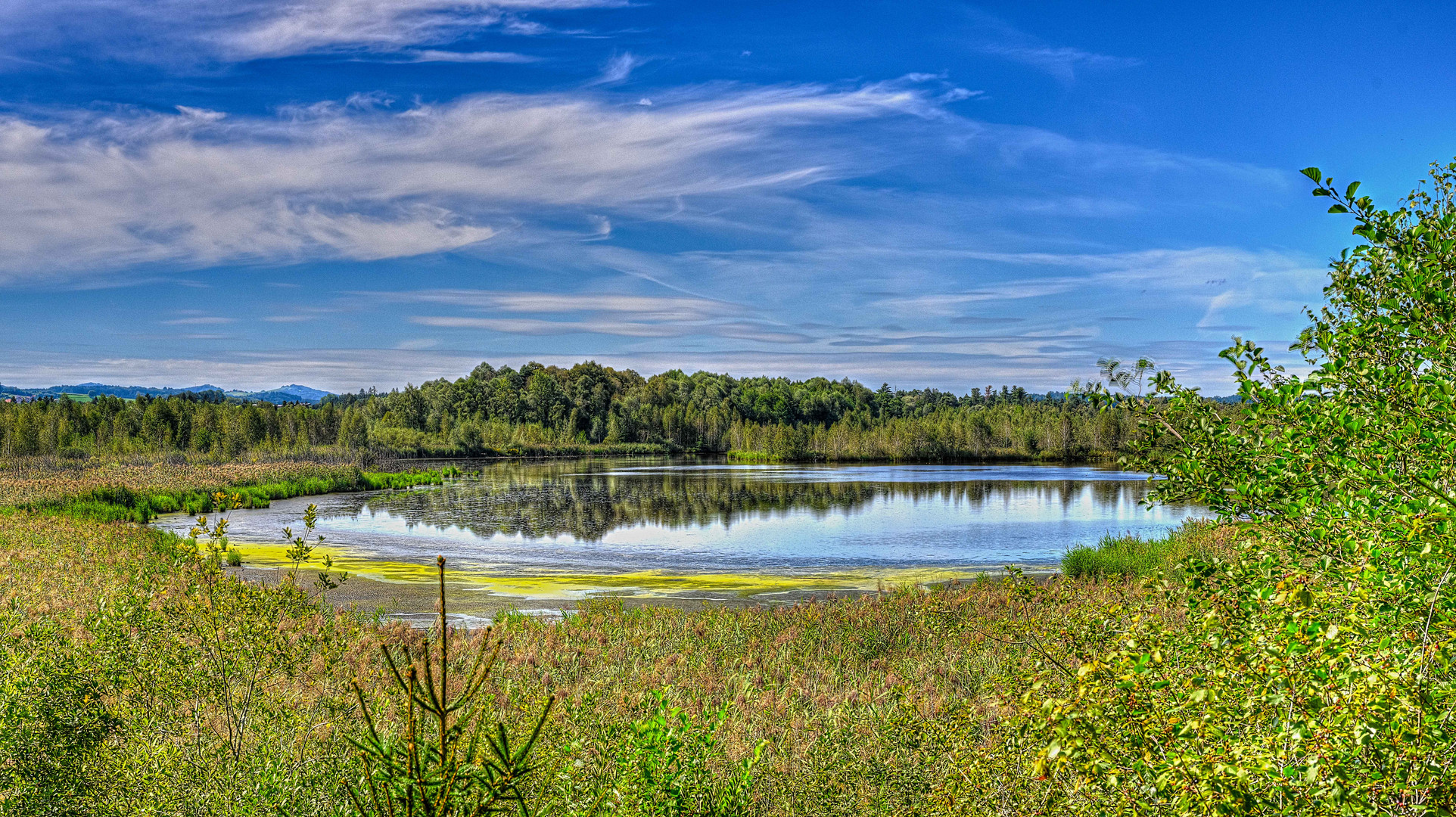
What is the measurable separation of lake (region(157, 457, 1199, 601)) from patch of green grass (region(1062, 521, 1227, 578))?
212 cm

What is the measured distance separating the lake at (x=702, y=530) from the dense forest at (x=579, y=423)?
26.0m

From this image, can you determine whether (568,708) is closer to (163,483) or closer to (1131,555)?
(1131,555)

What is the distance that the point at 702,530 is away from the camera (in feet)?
99.9

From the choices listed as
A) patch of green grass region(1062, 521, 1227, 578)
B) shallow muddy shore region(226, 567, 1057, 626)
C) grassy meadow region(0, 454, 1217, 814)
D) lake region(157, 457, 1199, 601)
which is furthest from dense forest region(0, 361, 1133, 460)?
grassy meadow region(0, 454, 1217, 814)

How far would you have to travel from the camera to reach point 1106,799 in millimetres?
3678

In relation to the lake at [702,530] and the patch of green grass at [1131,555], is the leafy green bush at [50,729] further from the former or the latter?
the patch of green grass at [1131,555]

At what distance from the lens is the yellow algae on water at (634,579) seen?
18438 millimetres

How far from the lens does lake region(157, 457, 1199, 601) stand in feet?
67.4

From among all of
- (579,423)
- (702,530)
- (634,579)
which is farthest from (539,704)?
(579,423)

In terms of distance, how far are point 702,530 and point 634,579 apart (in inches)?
412

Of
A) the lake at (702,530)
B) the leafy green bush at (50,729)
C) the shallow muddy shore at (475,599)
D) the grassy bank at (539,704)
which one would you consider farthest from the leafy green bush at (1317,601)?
the shallow muddy shore at (475,599)

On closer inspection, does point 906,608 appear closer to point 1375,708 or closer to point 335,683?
point 335,683

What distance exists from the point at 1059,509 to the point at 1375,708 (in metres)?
37.0

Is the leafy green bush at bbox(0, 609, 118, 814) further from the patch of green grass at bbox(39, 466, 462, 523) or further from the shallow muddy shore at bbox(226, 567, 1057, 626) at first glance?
the patch of green grass at bbox(39, 466, 462, 523)
